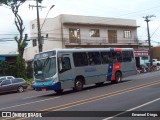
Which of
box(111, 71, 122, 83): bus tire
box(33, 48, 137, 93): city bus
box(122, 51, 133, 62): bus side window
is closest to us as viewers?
box(33, 48, 137, 93): city bus

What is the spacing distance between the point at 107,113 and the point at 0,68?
3560cm

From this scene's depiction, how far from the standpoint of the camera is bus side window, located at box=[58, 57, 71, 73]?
22.5 m

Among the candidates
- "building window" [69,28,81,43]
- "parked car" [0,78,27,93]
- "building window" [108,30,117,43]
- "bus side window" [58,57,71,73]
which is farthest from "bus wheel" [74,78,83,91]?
"building window" [108,30,117,43]

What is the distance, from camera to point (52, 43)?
54.8 m

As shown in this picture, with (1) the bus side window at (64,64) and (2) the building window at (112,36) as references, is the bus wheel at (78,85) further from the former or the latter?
(2) the building window at (112,36)

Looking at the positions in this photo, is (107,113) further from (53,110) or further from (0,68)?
(0,68)

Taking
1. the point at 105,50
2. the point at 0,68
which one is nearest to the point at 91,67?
the point at 105,50

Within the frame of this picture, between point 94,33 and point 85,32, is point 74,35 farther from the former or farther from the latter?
point 94,33

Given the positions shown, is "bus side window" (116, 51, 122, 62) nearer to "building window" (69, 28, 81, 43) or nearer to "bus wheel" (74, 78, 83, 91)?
"bus wheel" (74, 78, 83, 91)

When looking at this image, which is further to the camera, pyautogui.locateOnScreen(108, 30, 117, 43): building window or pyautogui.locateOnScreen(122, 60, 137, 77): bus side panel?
pyautogui.locateOnScreen(108, 30, 117, 43): building window

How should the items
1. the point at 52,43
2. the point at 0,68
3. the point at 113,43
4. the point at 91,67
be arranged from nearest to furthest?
the point at 91,67
the point at 0,68
the point at 52,43
the point at 113,43

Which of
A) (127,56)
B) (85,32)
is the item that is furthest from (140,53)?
(127,56)

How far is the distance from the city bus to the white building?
24.6 meters

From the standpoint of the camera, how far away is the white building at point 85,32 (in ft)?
172
